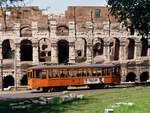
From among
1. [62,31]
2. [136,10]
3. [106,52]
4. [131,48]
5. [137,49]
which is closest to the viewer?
[136,10]

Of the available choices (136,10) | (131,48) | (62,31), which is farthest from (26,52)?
(136,10)

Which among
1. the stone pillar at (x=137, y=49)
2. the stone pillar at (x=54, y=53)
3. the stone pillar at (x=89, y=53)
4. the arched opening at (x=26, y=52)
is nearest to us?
the stone pillar at (x=54, y=53)

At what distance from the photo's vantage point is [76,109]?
47.8ft

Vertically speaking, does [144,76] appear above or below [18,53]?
below

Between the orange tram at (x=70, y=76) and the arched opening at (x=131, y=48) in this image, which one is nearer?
the orange tram at (x=70, y=76)

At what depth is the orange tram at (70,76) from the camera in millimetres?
29141

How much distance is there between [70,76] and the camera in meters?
29.7

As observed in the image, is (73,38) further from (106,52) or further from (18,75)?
(18,75)

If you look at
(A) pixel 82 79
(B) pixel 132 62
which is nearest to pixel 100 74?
(A) pixel 82 79

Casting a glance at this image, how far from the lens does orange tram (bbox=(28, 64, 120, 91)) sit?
29.1 m

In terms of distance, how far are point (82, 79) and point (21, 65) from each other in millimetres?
13732

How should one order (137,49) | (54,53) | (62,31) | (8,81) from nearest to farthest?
(54,53) < (8,81) < (137,49) < (62,31)

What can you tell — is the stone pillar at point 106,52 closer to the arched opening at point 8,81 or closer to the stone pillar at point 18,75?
the stone pillar at point 18,75

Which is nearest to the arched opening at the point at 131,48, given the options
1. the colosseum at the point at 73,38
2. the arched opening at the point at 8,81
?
the colosseum at the point at 73,38
